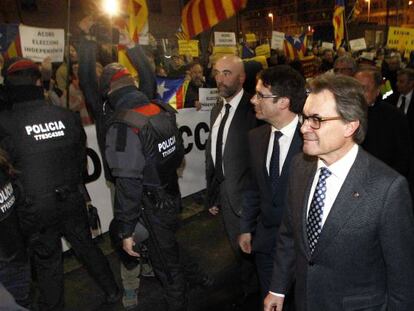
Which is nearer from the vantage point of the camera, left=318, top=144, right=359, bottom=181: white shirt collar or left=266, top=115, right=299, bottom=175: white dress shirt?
left=318, top=144, right=359, bottom=181: white shirt collar

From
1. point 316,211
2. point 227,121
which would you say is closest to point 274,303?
point 316,211

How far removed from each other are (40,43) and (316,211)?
4216 millimetres

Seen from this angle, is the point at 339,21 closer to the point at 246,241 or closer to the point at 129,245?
the point at 246,241

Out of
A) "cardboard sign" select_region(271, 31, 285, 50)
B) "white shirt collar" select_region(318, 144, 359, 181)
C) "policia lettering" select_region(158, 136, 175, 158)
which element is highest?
"cardboard sign" select_region(271, 31, 285, 50)

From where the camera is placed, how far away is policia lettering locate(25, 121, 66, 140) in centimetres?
300

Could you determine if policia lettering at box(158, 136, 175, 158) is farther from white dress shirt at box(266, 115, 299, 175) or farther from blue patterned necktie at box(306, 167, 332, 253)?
blue patterned necktie at box(306, 167, 332, 253)

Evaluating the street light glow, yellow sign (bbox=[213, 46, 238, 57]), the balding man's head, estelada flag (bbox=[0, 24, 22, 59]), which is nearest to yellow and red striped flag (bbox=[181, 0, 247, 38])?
yellow sign (bbox=[213, 46, 238, 57])

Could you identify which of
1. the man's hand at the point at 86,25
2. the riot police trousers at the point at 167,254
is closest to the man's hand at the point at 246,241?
the riot police trousers at the point at 167,254

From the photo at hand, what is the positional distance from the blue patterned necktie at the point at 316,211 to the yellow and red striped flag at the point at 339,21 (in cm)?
870

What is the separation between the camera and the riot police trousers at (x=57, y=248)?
3.21m

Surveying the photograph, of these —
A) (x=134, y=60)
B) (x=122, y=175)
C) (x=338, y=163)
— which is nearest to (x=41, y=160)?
(x=122, y=175)

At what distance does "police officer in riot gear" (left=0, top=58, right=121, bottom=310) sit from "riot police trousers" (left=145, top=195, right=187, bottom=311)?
0.69m

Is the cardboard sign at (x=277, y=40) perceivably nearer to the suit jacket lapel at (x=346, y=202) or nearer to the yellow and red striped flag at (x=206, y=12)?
the yellow and red striped flag at (x=206, y=12)

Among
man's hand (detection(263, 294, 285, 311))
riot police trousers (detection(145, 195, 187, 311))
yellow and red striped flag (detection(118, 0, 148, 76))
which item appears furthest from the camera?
yellow and red striped flag (detection(118, 0, 148, 76))
